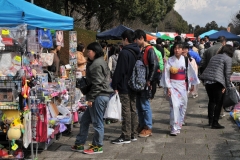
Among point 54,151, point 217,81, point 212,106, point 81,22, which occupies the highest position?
point 81,22

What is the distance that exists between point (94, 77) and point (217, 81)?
2.85 m

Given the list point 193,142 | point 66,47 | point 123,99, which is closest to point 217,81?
point 193,142

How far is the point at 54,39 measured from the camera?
779 centimetres

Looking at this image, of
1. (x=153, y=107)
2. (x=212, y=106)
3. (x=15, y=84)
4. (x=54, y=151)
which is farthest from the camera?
(x=153, y=107)

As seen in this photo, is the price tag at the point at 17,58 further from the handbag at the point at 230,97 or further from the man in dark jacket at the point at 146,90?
the handbag at the point at 230,97

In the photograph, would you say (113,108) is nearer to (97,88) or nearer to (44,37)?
(97,88)

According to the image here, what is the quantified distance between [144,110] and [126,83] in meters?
0.88

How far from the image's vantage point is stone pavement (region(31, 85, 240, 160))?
5.93 metres

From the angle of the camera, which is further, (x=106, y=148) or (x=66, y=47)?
(x=66, y=47)

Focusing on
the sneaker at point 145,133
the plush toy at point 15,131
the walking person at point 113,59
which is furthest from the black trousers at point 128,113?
the walking person at point 113,59

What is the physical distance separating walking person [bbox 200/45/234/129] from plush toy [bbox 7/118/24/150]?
153 inches

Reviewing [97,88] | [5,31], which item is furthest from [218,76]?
[5,31]

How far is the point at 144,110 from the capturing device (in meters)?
6.97

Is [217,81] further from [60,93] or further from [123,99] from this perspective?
[60,93]
